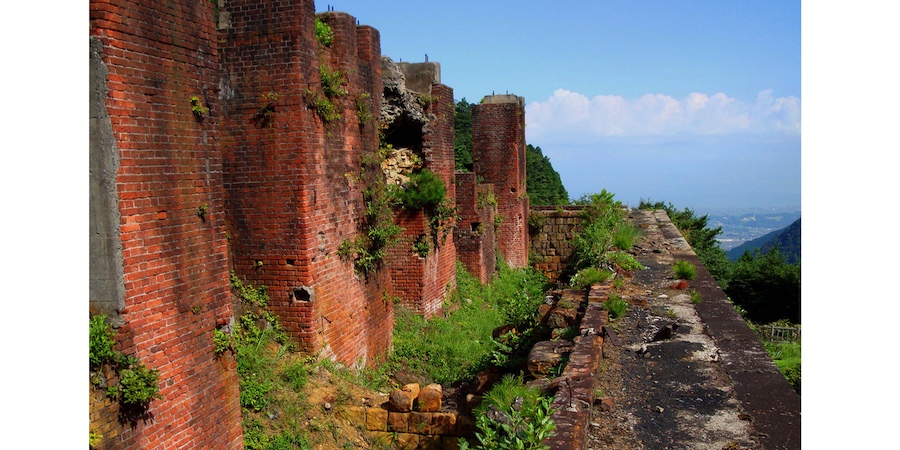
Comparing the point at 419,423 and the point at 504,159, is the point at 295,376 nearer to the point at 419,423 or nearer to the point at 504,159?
the point at 419,423

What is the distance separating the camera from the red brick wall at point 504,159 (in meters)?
18.4

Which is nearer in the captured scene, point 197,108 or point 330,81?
point 197,108

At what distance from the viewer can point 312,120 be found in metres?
7.86

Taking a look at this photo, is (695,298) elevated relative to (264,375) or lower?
elevated

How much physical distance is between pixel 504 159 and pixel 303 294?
1142cm

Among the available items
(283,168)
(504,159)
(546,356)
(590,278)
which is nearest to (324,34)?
(283,168)

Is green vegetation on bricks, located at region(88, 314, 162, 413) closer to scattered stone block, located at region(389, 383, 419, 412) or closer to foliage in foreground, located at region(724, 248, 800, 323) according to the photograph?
scattered stone block, located at region(389, 383, 419, 412)

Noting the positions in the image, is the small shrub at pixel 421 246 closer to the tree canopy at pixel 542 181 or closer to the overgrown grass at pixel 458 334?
the overgrown grass at pixel 458 334

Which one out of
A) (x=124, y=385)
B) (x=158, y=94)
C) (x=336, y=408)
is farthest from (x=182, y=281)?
(x=336, y=408)

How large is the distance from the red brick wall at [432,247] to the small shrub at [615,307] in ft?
14.9

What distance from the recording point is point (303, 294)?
25.9 feet

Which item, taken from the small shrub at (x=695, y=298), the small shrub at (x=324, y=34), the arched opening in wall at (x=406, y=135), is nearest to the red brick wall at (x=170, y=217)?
the small shrub at (x=324, y=34)

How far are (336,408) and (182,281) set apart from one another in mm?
2929

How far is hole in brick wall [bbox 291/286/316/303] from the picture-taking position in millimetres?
7871
